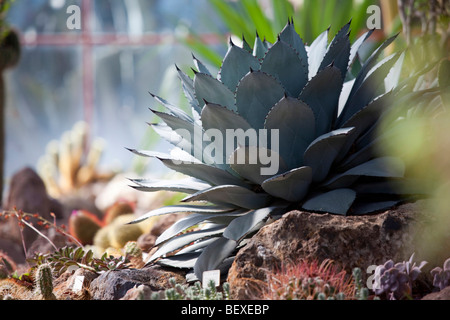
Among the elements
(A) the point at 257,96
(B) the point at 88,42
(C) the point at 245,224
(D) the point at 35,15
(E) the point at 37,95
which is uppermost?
(D) the point at 35,15

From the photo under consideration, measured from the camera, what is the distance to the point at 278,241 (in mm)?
796

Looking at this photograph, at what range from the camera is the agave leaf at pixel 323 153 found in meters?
0.86

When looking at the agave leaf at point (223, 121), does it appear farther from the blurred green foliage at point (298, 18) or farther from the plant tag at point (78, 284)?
the blurred green foliage at point (298, 18)

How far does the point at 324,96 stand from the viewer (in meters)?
0.92

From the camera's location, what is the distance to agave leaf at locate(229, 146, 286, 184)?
85 centimetres

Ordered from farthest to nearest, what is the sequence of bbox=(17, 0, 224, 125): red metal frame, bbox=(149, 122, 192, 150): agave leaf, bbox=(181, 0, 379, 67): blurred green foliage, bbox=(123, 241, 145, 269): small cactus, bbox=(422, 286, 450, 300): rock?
bbox=(17, 0, 224, 125): red metal frame, bbox=(181, 0, 379, 67): blurred green foliage, bbox=(123, 241, 145, 269): small cactus, bbox=(149, 122, 192, 150): agave leaf, bbox=(422, 286, 450, 300): rock

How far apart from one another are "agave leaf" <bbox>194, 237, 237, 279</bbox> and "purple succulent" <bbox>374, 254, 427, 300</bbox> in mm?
255

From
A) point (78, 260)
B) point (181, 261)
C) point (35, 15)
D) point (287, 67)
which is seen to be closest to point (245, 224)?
point (181, 261)

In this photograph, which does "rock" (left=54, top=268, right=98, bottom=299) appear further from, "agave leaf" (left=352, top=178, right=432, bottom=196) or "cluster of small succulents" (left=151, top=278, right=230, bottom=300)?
"agave leaf" (left=352, top=178, right=432, bottom=196)

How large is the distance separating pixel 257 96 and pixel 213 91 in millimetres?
82

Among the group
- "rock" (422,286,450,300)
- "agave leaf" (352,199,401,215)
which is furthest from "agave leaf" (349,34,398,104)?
"rock" (422,286,450,300)

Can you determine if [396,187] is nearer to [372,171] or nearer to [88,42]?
[372,171]

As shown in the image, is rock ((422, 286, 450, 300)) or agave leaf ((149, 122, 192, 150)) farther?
agave leaf ((149, 122, 192, 150))

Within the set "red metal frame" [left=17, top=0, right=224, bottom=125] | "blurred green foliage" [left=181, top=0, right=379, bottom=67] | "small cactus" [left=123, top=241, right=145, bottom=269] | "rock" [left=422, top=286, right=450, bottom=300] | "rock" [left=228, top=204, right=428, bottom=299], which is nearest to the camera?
"rock" [left=422, top=286, right=450, bottom=300]
